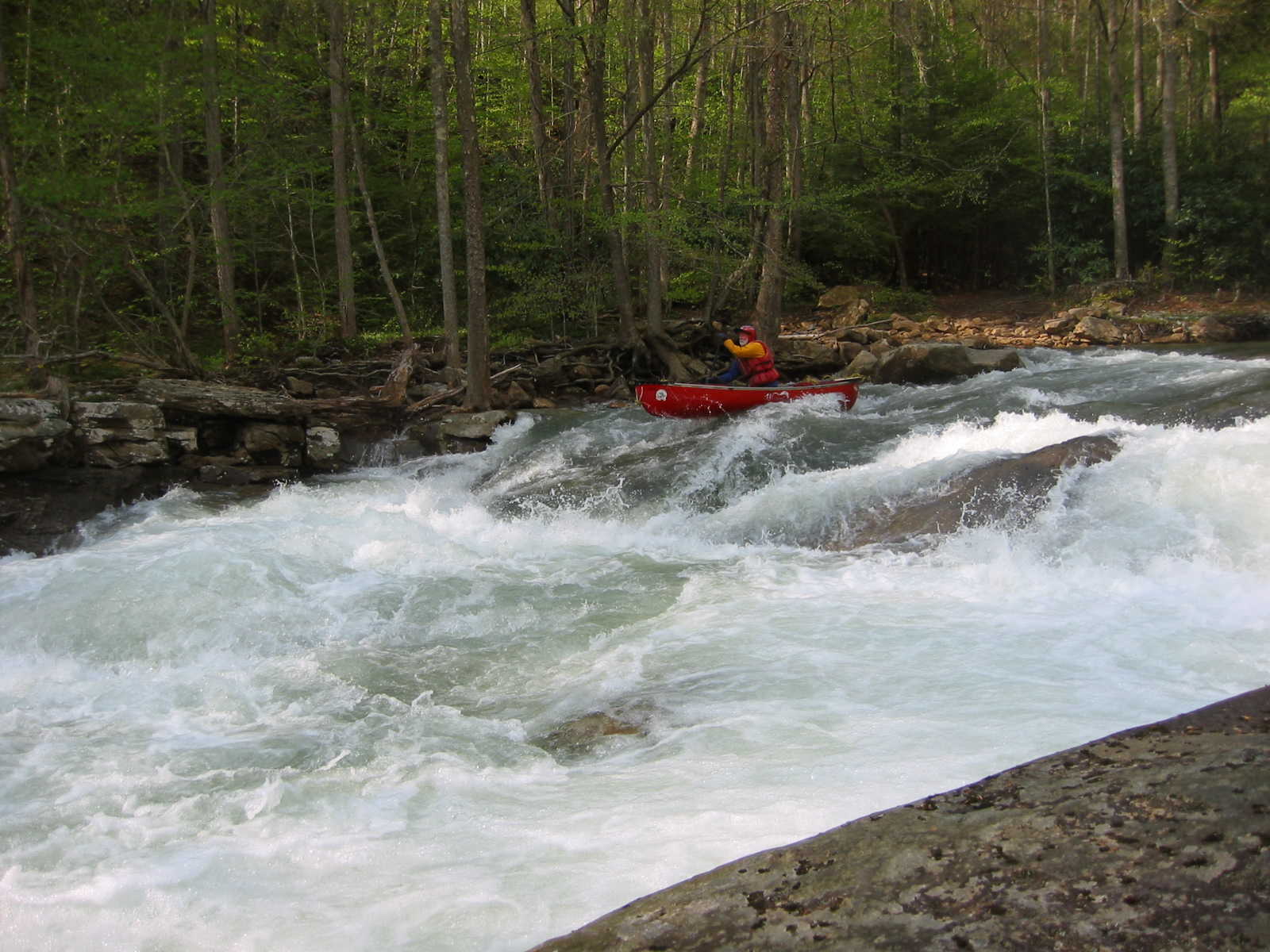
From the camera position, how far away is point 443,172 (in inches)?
589

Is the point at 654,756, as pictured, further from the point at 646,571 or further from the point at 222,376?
the point at 222,376

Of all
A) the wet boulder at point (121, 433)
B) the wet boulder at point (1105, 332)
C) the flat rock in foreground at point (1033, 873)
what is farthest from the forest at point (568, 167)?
the flat rock in foreground at point (1033, 873)

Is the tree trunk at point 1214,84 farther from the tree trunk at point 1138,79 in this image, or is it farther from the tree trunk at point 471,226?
the tree trunk at point 471,226

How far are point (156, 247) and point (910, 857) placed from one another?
1525 centimetres

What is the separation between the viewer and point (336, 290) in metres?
20.8

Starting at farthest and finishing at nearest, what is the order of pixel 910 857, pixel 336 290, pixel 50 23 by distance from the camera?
pixel 336 290
pixel 50 23
pixel 910 857

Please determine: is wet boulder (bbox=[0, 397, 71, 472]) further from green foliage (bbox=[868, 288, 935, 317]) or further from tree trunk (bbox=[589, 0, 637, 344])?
green foliage (bbox=[868, 288, 935, 317])

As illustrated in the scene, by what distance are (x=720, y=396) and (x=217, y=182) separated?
23.3 feet

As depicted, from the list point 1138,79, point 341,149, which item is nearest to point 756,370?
Result: point 341,149

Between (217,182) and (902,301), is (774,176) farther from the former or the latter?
(902,301)

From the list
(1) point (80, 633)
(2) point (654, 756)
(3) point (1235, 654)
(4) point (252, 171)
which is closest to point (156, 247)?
(4) point (252, 171)

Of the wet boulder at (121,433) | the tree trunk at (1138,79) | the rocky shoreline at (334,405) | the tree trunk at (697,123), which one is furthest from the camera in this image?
the tree trunk at (1138,79)

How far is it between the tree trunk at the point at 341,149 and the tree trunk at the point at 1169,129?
16.1 metres

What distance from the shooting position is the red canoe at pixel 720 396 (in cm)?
1291
